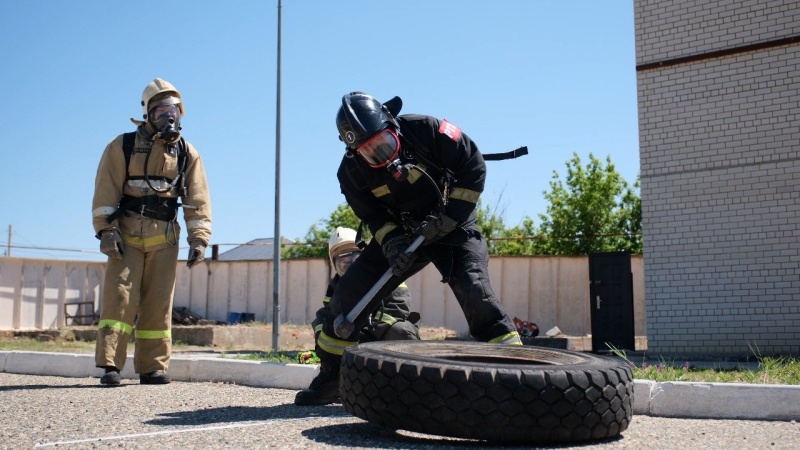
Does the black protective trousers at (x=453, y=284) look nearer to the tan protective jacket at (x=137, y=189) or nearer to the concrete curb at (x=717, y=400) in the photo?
the concrete curb at (x=717, y=400)

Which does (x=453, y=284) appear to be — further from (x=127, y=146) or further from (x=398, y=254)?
(x=127, y=146)

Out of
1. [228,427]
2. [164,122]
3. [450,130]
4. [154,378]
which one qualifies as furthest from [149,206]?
[228,427]

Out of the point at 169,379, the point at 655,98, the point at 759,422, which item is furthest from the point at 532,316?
the point at 759,422

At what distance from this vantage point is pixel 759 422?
470cm

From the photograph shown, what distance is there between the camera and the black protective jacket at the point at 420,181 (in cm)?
511

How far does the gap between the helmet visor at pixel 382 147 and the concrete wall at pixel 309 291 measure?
16.3m

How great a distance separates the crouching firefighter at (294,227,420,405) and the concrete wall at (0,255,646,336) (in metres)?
14.3

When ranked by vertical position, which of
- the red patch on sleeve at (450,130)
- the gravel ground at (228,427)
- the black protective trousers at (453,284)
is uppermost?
the red patch on sleeve at (450,130)

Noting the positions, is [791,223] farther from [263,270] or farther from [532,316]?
[263,270]

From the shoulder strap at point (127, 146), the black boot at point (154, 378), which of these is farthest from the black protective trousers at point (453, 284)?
the shoulder strap at point (127, 146)

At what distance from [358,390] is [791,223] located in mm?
7987

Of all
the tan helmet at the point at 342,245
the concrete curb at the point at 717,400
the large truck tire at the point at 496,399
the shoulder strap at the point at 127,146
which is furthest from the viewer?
the tan helmet at the point at 342,245

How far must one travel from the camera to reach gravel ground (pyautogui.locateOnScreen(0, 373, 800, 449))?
3707 millimetres

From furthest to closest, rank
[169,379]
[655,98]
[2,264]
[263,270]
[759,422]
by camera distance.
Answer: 1. [263,270]
2. [2,264]
3. [655,98]
4. [169,379]
5. [759,422]
